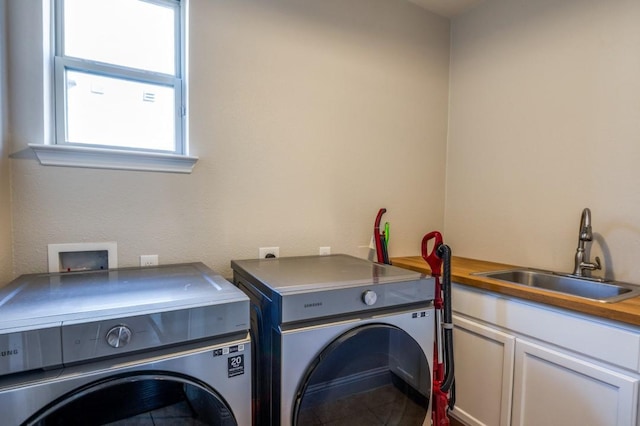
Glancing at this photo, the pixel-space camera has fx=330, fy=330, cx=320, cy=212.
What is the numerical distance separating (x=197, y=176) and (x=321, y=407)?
1.13 metres

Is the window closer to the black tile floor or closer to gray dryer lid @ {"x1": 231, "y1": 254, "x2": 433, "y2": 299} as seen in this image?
gray dryer lid @ {"x1": 231, "y1": 254, "x2": 433, "y2": 299}

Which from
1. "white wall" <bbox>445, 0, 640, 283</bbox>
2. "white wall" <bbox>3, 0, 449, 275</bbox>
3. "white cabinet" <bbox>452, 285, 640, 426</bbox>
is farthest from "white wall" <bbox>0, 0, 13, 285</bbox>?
"white wall" <bbox>445, 0, 640, 283</bbox>

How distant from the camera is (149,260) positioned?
4.91 ft

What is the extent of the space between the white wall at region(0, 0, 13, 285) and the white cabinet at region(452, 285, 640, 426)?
1.96m

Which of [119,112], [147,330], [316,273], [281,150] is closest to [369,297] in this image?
[316,273]

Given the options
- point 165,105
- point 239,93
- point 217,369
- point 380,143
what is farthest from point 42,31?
point 380,143

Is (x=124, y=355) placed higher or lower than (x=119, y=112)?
lower

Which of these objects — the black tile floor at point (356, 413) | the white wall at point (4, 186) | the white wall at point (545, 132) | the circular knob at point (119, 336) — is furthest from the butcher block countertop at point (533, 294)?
the white wall at point (4, 186)

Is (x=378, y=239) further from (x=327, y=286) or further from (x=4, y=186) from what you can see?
(x=4, y=186)

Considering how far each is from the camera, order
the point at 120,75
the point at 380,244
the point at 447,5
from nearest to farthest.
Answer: the point at 120,75
the point at 380,244
the point at 447,5

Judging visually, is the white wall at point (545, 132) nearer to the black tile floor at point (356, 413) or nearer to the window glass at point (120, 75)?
the black tile floor at point (356, 413)

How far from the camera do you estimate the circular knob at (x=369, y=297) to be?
1189 millimetres

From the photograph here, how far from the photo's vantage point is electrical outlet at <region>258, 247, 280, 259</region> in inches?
68.9

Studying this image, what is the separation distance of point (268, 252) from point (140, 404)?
38.6 inches
